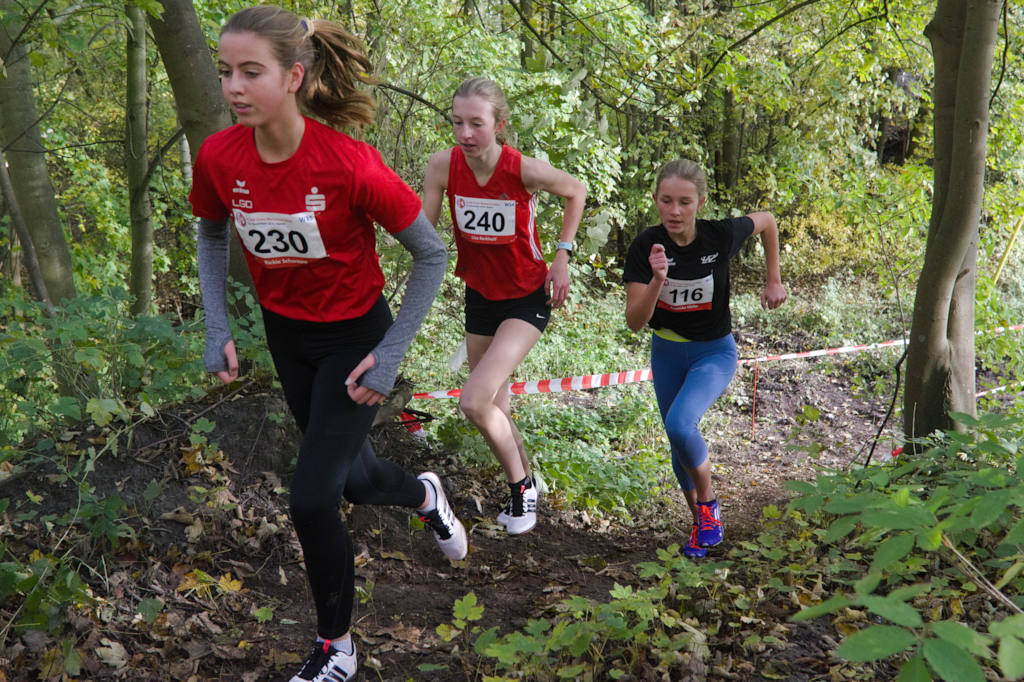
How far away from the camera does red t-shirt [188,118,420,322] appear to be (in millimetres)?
2777

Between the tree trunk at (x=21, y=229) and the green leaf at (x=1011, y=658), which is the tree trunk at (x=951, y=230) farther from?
the tree trunk at (x=21, y=229)

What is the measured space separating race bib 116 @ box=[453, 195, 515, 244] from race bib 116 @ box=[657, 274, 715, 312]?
0.94 meters

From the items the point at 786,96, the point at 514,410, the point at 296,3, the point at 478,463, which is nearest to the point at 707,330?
the point at 478,463

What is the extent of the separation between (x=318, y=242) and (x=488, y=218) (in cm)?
166

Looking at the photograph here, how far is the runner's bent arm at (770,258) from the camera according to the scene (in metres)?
4.87

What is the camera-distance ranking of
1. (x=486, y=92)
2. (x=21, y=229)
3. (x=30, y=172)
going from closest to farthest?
(x=486, y=92) < (x=21, y=229) < (x=30, y=172)

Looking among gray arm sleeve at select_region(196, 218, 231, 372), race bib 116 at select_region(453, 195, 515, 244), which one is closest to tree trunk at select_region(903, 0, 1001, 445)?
race bib 116 at select_region(453, 195, 515, 244)

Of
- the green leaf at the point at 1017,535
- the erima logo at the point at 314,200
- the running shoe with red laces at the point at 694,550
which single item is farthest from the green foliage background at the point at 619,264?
the erima logo at the point at 314,200

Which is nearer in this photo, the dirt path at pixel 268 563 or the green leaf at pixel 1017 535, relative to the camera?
the green leaf at pixel 1017 535

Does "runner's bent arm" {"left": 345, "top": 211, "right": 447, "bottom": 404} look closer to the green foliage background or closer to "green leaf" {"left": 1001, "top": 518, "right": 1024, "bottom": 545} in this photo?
the green foliage background

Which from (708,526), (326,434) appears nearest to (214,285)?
(326,434)

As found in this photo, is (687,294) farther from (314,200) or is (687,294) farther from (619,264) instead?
(619,264)

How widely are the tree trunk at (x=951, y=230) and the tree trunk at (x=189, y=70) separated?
451 centimetres

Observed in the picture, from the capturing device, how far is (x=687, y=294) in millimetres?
4570
